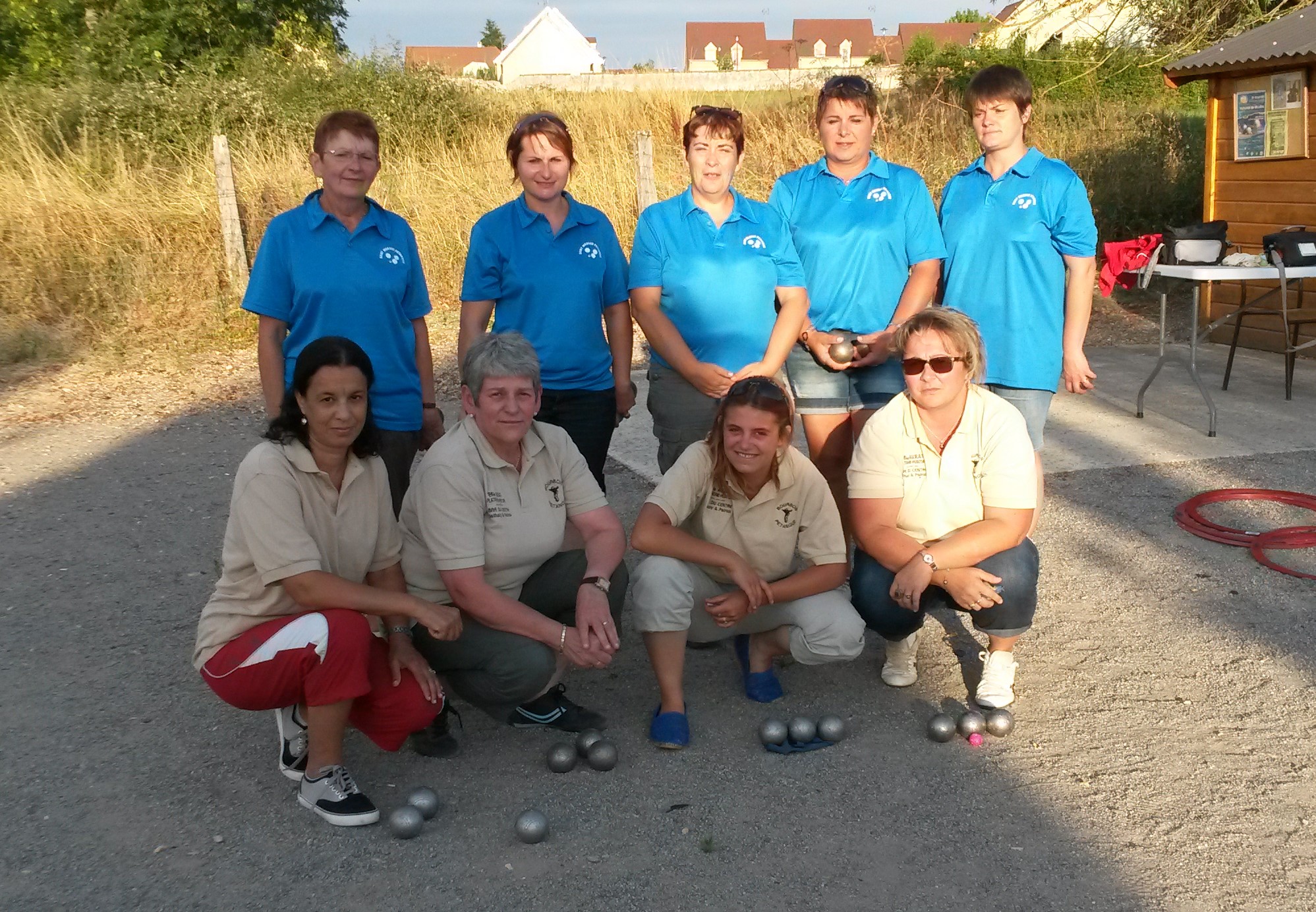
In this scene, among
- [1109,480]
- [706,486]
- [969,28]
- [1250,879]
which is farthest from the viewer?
[969,28]

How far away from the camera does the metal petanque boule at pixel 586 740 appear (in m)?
3.76

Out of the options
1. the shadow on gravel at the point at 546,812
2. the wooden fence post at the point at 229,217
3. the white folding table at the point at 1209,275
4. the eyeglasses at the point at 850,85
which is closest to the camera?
the shadow on gravel at the point at 546,812

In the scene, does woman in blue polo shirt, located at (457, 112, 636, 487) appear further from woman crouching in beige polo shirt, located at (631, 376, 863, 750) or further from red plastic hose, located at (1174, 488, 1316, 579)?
red plastic hose, located at (1174, 488, 1316, 579)

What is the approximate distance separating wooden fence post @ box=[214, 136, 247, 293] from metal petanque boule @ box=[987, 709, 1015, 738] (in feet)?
34.8

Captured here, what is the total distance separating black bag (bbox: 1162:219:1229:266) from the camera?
7859 mm

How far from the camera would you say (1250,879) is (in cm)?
298

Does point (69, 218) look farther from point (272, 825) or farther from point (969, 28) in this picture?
point (969, 28)

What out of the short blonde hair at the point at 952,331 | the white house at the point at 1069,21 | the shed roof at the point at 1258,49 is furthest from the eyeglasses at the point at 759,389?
the white house at the point at 1069,21

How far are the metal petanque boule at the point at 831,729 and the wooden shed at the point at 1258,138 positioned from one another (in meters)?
7.27

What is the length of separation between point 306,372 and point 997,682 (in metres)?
2.51

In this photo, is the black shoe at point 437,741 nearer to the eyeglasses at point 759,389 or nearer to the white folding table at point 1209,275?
the eyeglasses at point 759,389

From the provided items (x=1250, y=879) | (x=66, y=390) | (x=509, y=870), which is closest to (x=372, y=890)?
(x=509, y=870)

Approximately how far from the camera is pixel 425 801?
134 inches

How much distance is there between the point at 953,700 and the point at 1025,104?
2314 millimetres
